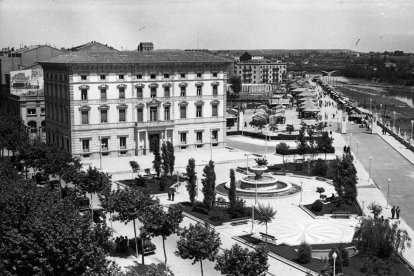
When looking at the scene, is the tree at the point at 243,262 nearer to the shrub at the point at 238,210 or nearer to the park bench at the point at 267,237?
the park bench at the point at 267,237

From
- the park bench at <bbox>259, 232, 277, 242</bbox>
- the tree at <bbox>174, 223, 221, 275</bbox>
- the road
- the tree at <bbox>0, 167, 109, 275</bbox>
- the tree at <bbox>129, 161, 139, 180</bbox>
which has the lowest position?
the road

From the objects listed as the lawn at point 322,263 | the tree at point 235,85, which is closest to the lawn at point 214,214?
the lawn at point 322,263

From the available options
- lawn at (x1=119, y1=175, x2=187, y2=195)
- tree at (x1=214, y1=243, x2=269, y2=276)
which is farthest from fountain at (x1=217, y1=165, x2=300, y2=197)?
tree at (x1=214, y1=243, x2=269, y2=276)

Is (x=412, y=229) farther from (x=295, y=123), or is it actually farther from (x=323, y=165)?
(x=295, y=123)

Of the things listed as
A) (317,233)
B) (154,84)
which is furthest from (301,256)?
(154,84)

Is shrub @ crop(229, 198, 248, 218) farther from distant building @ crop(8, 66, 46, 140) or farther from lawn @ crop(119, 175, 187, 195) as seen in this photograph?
distant building @ crop(8, 66, 46, 140)

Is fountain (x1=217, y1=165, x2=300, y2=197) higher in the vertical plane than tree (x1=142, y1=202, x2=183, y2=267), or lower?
lower

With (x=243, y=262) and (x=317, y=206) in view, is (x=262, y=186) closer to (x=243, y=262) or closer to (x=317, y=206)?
(x=317, y=206)
